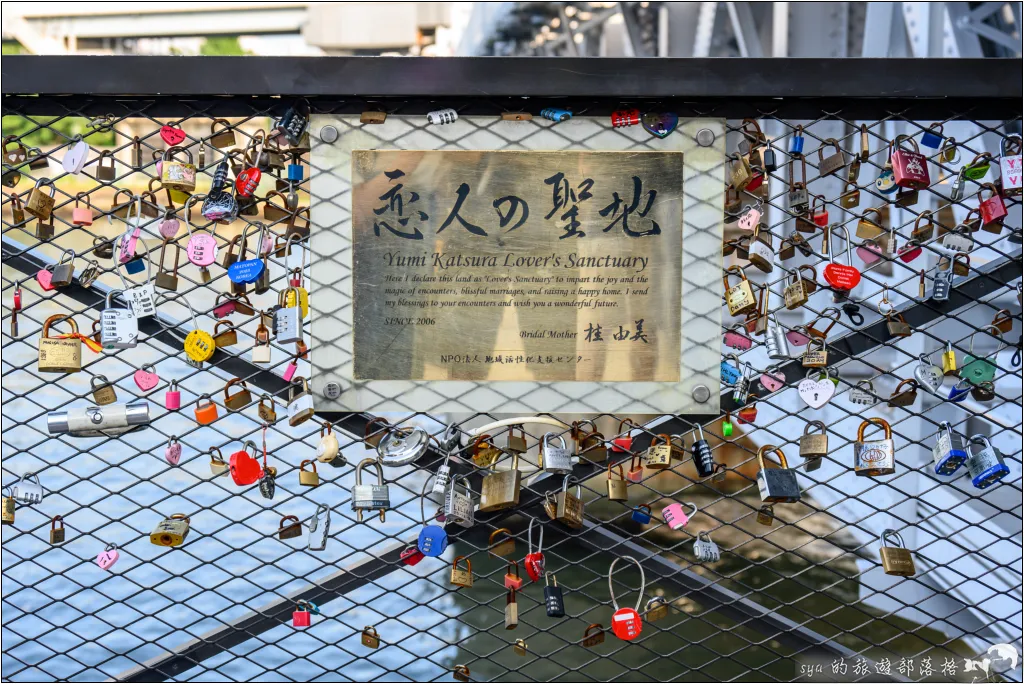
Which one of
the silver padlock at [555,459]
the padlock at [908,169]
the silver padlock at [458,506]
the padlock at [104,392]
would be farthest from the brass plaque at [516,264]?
the padlock at [104,392]

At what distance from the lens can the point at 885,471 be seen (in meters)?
2.12

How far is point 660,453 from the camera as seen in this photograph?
2.13 m

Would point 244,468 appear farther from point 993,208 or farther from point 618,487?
point 993,208

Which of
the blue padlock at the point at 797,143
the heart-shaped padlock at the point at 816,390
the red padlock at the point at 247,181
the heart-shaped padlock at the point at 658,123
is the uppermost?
the heart-shaped padlock at the point at 658,123

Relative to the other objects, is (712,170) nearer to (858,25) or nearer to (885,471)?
(885,471)

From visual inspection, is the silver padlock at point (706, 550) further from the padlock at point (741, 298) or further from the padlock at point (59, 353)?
the padlock at point (59, 353)

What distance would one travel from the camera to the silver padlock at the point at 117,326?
6.75 ft

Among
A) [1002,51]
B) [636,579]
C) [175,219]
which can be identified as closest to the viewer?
[175,219]

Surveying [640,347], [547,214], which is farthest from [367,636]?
[547,214]

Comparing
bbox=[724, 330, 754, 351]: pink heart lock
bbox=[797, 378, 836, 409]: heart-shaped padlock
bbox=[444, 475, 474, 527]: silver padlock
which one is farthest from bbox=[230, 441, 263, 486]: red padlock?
bbox=[797, 378, 836, 409]: heart-shaped padlock

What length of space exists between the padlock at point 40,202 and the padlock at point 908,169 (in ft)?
5.98

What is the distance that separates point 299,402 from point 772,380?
1070 mm

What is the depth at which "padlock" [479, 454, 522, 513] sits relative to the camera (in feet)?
6.88

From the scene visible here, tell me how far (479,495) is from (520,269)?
0.58 m
